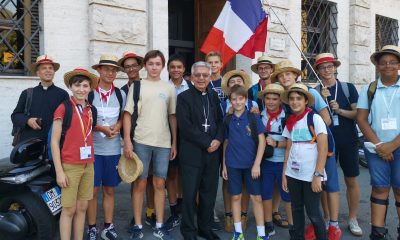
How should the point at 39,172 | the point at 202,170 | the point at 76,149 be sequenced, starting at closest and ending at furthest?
1. the point at 76,149
2. the point at 39,172
3. the point at 202,170

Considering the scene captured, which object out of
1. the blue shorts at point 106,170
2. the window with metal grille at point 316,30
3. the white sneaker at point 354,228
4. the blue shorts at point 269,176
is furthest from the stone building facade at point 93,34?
the white sneaker at point 354,228

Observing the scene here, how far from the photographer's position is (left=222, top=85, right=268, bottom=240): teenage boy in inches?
154

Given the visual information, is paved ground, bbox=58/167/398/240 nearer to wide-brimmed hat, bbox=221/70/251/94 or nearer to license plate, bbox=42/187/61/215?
license plate, bbox=42/187/61/215

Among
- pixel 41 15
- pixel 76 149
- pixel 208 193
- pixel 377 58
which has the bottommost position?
pixel 208 193

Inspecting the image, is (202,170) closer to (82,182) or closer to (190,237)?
(190,237)

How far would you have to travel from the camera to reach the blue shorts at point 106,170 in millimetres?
3856

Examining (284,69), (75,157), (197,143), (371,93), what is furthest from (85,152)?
(371,93)

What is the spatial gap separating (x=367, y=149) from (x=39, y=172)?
318 centimetres

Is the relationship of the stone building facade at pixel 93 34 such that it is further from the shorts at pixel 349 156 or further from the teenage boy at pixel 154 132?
the shorts at pixel 349 156

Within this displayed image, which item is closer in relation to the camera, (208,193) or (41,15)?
(208,193)

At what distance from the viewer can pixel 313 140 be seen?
11.8 ft

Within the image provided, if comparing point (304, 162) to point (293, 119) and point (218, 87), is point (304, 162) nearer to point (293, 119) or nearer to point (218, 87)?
point (293, 119)

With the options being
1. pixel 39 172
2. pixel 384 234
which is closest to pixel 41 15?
pixel 39 172

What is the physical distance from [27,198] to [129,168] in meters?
0.98
